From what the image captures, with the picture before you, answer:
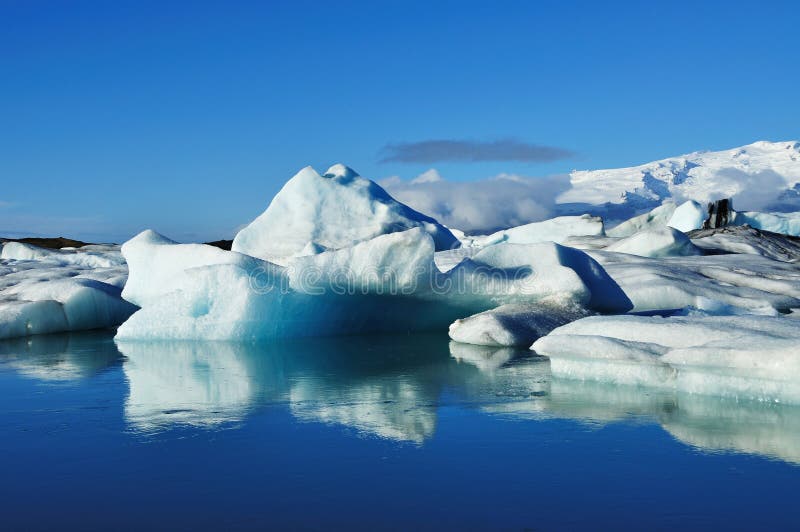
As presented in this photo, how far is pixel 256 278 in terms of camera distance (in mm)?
8664

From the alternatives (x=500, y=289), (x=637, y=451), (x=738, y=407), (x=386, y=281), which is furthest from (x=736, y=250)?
(x=637, y=451)

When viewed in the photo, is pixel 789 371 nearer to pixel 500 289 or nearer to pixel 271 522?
pixel 271 522

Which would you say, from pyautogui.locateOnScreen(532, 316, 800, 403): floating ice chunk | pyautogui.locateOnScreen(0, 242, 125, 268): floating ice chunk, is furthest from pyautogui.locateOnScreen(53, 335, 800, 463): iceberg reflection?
pyautogui.locateOnScreen(0, 242, 125, 268): floating ice chunk

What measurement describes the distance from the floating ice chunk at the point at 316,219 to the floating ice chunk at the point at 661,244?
5127 mm

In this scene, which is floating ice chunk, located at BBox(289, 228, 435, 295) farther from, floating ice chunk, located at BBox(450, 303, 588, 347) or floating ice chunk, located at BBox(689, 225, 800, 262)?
floating ice chunk, located at BBox(689, 225, 800, 262)

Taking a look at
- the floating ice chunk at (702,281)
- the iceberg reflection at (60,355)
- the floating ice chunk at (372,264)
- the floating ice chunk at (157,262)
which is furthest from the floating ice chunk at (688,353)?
the floating ice chunk at (157,262)

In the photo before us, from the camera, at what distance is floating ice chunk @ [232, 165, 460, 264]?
1277 centimetres

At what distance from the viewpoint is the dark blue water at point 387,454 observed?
296 cm

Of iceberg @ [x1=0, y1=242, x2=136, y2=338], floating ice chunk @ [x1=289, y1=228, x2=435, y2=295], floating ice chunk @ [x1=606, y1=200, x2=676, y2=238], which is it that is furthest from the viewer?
floating ice chunk @ [x1=606, y1=200, x2=676, y2=238]

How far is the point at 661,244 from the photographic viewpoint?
15875 millimetres

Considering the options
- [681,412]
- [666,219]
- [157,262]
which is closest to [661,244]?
[666,219]

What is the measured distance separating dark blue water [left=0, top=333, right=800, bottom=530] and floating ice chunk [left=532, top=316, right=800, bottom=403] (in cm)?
17

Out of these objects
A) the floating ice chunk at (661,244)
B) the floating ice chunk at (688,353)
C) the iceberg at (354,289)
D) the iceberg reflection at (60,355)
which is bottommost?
the iceberg reflection at (60,355)

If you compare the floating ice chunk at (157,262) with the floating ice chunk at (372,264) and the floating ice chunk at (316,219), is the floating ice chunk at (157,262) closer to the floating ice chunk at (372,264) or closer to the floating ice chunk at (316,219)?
the floating ice chunk at (372,264)
